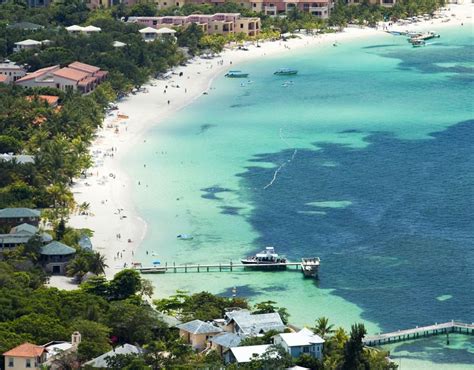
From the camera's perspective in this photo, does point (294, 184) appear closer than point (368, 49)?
Yes

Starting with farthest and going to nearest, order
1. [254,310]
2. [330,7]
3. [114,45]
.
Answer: [330,7], [114,45], [254,310]

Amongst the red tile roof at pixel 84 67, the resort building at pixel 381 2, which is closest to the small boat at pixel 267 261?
the red tile roof at pixel 84 67

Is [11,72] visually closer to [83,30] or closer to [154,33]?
[83,30]

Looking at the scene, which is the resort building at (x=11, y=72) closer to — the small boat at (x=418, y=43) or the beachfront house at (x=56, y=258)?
the beachfront house at (x=56, y=258)

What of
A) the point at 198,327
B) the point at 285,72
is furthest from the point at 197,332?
the point at 285,72

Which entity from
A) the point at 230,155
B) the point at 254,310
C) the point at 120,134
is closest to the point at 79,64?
the point at 120,134

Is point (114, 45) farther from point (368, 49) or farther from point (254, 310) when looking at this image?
point (254, 310)
